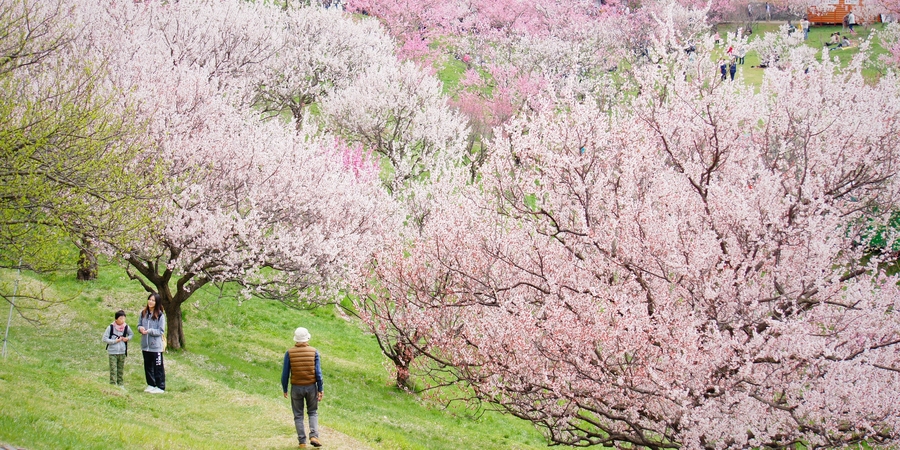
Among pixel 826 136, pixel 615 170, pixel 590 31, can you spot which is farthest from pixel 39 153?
pixel 590 31

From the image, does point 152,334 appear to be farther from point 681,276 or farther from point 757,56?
point 757,56

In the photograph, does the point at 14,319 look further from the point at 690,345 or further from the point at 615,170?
the point at 690,345

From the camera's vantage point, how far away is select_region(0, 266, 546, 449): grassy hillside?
1359 cm

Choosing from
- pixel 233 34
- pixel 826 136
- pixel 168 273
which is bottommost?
pixel 168 273

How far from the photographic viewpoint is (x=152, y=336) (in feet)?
58.4

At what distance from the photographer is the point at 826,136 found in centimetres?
1845

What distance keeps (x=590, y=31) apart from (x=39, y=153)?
6548 cm

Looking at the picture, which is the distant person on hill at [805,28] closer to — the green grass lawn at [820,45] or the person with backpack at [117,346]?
the green grass lawn at [820,45]

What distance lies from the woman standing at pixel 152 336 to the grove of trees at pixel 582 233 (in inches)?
77.6

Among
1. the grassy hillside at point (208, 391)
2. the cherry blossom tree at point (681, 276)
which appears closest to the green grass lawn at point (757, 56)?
the grassy hillside at point (208, 391)

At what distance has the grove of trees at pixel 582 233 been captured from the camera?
1409 cm

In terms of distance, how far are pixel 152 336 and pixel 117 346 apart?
84 centimetres

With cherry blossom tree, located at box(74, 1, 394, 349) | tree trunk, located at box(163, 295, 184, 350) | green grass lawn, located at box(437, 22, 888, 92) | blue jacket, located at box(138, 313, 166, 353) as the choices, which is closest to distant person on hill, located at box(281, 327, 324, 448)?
blue jacket, located at box(138, 313, 166, 353)

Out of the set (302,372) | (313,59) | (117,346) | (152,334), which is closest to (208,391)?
(152,334)
